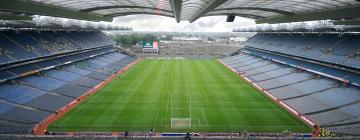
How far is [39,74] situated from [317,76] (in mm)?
32206

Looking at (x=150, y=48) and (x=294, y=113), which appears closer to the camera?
(x=294, y=113)

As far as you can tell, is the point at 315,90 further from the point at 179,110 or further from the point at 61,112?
the point at 61,112

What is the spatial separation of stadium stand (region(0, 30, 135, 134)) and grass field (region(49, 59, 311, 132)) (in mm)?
2328

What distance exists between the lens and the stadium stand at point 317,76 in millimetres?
28672

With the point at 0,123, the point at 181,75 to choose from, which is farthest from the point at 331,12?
the point at 181,75

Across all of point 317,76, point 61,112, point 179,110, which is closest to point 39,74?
point 61,112

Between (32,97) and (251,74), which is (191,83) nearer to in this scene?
(251,74)

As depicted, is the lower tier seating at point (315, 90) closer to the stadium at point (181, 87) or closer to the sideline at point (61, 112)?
the stadium at point (181, 87)

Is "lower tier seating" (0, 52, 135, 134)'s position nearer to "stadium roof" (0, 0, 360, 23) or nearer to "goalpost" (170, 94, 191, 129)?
"stadium roof" (0, 0, 360, 23)

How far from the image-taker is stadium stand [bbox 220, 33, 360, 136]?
2867cm

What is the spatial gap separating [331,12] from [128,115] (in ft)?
62.4

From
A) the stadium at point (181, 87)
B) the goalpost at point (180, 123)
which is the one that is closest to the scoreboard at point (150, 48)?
the stadium at point (181, 87)

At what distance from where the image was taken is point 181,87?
44.2 metres

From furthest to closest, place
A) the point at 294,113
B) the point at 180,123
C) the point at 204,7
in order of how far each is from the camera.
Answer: the point at 204,7
the point at 294,113
the point at 180,123
